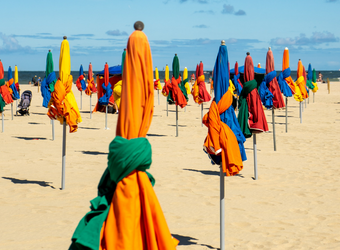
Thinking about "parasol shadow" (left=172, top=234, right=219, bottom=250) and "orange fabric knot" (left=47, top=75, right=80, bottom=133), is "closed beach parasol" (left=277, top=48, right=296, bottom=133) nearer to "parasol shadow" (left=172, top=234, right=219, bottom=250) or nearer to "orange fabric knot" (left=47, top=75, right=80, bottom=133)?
"orange fabric knot" (left=47, top=75, right=80, bottom=133)

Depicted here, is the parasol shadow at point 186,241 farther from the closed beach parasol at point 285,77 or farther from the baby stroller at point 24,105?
the baby stroller at point 24,105

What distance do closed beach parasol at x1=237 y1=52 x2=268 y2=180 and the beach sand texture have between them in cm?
130

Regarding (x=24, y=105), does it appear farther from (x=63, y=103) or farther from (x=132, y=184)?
(x=132, y=184)

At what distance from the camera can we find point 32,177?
9477 mm

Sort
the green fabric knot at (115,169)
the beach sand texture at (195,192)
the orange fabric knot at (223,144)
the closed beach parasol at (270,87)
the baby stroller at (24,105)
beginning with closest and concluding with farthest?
the green fabric knot at (115,169) < the orange fabric knot at (223,144) < the beach sand texture at (195,192) < the closed beach parasol at (270,87) < the baby stroller at (24,105)

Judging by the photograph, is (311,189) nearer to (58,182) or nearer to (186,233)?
(186,233)

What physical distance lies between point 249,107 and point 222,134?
132 inches

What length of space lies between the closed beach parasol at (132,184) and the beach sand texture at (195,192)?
9.03 feet

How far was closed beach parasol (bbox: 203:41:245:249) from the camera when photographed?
555 centimetres

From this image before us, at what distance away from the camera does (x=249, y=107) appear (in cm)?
873

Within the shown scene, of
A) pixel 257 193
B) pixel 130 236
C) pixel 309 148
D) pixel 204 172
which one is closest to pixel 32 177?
pixel 204 172

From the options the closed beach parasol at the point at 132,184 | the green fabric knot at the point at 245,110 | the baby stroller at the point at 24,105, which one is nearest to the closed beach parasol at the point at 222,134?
the closed beach parasol at the point at 132,184

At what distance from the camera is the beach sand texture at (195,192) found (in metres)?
6.11

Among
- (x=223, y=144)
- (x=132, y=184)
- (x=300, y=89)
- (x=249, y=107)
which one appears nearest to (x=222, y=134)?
(x=223, y=144)
